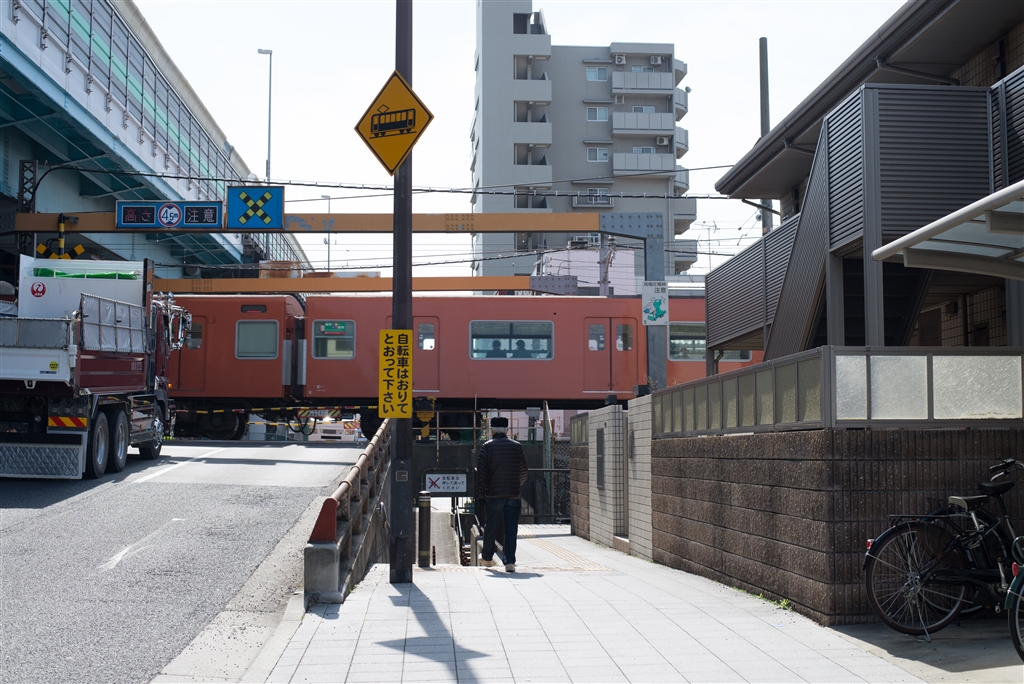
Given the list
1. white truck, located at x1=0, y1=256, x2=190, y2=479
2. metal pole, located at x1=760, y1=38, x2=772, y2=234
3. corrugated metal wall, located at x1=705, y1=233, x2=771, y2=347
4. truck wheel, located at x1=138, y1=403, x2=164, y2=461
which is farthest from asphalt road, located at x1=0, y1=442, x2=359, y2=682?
A: metal pole, located at x1=760, y1=38, x2=772, y2=234

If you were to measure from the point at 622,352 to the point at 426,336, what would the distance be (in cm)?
471

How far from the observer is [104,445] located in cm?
1495

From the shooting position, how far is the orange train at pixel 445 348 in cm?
2270

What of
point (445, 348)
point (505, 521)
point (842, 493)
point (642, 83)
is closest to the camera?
point (842, 493)

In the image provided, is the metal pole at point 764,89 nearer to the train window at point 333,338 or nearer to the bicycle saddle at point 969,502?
the train window at point 333,338

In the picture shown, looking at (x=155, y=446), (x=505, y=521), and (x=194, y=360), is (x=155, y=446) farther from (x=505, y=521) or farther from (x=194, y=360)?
(x=505, y=521)

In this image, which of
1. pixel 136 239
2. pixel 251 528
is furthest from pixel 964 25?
pixel 136 239

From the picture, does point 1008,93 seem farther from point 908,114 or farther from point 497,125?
point 497,125

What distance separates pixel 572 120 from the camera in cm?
6109

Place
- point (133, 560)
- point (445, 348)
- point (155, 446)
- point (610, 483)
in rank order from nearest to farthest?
point (133, 560)
point (610, 483)
point (155, 446)
point (445, 348)

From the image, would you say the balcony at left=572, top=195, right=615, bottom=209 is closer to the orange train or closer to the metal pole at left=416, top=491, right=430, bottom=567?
the orange train

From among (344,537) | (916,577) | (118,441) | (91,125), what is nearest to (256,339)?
(91,125)

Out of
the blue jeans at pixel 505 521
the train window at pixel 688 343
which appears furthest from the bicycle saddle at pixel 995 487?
the train window at pixel 688 343

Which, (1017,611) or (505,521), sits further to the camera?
(505,521)
